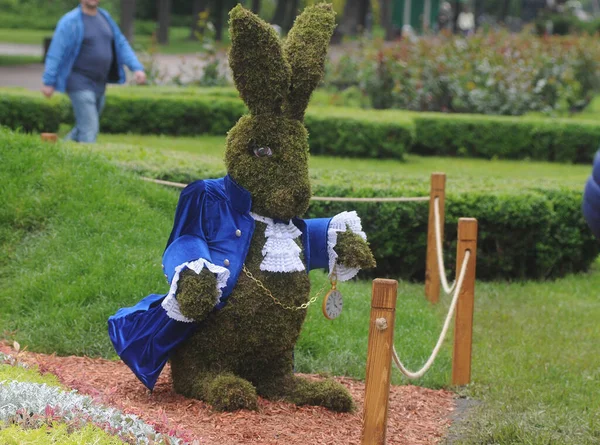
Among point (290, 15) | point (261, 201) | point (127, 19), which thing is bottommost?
point (261, 201)

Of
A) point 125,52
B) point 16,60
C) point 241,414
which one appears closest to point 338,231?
point 241,414

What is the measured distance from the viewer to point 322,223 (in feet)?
16.2

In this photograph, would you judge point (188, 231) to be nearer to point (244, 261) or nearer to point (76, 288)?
point (244, 261)

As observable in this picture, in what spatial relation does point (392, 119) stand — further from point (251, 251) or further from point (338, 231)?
point (251, 251)

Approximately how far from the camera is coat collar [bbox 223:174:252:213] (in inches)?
183

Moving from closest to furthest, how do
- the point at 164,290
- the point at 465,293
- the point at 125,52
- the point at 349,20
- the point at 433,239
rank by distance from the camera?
the point at 465,293, the point at 164,290, the point at 433,239, the point at 125,52, the point at 349,20

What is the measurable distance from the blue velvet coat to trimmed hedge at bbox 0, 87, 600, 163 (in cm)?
→ 1029

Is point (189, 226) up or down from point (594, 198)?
down

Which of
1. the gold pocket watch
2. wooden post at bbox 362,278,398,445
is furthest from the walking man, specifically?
wooden post at bbox 362,278,398,445

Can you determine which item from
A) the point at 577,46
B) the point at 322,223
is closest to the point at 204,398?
the point at 322,223

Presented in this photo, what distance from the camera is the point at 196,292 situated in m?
4.31

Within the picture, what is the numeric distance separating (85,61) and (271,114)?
5.74 metres

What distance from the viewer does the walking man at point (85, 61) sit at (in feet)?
31.8

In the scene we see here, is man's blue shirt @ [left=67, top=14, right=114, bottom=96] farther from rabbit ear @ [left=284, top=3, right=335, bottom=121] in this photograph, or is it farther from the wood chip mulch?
rabbit ear @ [left=284, top=3, right=335, bottom=121]
